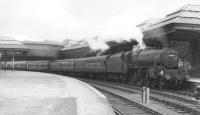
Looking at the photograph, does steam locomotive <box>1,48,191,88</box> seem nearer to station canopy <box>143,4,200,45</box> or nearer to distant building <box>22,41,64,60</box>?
station canopy <box>143,4,200,45</box>

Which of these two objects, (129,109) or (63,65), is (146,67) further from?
(63,65)

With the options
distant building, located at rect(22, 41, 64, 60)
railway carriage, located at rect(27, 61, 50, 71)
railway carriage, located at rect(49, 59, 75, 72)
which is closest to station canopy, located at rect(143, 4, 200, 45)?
railway carriage, located at rect(49, 59, 75, 72)

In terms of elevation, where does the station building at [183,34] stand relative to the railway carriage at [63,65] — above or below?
above

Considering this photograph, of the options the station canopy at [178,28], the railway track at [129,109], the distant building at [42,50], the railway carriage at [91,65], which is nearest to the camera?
the railway track at [129,109]

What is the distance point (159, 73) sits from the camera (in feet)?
70.0

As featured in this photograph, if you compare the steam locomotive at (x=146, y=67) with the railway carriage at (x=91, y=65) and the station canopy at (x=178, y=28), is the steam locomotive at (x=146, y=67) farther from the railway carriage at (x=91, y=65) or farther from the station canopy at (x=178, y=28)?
the station canopy at (x=178, y=28)

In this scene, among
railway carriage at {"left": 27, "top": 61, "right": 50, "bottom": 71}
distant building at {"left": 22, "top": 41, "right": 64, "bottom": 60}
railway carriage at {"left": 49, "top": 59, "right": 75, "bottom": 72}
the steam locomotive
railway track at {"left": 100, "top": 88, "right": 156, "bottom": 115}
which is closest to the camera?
railway track at {"left": 100, "top": 88, "right": 156, "bottom": 115}

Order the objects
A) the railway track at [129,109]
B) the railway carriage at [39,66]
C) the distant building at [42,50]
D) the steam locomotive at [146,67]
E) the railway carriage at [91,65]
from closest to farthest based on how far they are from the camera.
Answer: the railway track at [129,109] < the steam locomotive at [146,67] < the railway carriage at [91,65] < the railway carriage at [39,66] < the distant building at [42,50]

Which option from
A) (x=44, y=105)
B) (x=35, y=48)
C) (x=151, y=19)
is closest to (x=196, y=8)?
(x=151, y=19)

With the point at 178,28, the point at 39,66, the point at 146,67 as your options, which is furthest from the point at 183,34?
the point at 39,66

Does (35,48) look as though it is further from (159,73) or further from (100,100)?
(100,100)

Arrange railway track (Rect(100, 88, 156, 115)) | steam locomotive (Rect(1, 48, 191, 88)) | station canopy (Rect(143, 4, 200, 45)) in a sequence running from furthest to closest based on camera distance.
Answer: station canopy (Rect(143, 4, 200, 45))
steam locomotive (Rect(1, 48, 191, 88))
railway track (Rect(100, 88, 156, 115))

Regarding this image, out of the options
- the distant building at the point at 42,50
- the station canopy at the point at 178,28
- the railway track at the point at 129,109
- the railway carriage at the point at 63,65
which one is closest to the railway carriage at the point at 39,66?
the railway carriage at the point at 63,65

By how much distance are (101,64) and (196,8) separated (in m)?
11.0
